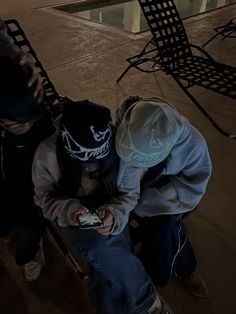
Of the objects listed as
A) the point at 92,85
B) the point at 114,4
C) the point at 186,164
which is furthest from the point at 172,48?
the point at 114,4

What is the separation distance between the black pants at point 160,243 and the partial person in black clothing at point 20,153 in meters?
0.40

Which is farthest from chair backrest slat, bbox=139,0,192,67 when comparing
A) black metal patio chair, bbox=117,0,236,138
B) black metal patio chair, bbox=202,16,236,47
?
black metal patio chair, bbox=202,16,236,47

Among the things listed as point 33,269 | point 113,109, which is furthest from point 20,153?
point 113,109

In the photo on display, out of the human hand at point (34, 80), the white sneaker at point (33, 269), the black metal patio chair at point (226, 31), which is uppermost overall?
the human hand at point (34, 80)

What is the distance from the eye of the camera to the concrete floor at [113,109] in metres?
1.29

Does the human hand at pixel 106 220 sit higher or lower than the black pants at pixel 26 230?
higher

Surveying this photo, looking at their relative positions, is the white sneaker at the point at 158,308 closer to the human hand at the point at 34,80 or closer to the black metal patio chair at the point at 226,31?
the human hand at the point at 34,80

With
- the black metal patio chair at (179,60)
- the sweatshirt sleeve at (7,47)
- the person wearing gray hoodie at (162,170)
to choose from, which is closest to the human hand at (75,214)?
the person wearing gray hoodie at (162,170)

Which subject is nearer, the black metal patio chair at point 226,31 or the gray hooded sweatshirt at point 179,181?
the gray hooded sweatshirt at point 179,181

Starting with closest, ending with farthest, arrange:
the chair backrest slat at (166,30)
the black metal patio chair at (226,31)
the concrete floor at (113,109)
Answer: the concrete floor at (113,109) → the chair backrest slat at (166,30) → the black metal patio chair at (226,31)

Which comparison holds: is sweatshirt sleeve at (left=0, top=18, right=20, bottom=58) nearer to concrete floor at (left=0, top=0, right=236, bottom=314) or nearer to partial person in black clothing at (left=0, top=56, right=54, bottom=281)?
partial person in black clothing at (left=0, top=56, right=54, bottom=281)

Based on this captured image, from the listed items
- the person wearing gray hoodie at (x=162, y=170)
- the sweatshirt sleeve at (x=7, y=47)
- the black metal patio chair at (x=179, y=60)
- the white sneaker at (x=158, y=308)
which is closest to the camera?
the person wearing gray hoodie at (x=162, y=170)

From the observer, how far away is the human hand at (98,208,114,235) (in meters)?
0.96

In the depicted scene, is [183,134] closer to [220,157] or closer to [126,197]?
[126,197]
